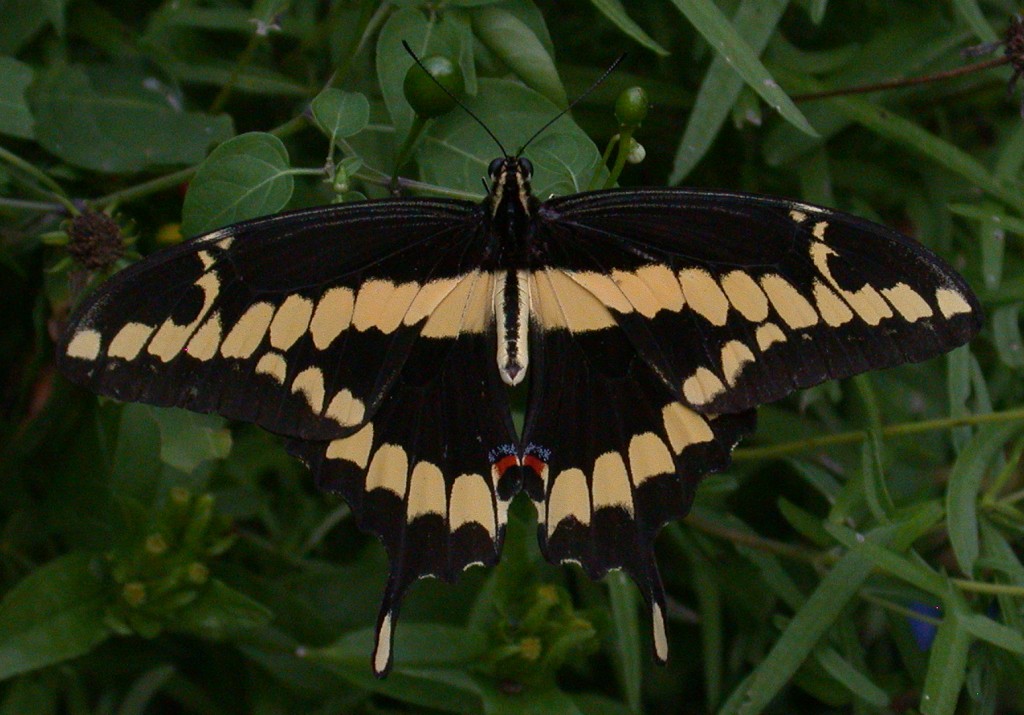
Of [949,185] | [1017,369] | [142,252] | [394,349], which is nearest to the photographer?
[394,349]

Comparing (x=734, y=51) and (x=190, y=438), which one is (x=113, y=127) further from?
(x=734, y=51)

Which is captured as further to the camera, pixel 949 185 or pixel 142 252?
pixel 949 185

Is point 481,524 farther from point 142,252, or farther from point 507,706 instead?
point 142,252

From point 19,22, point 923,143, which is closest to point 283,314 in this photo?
point 19,22

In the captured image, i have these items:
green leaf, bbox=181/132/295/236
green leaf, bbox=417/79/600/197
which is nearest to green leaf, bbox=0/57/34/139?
green leaf, bbox=181/132/295/236

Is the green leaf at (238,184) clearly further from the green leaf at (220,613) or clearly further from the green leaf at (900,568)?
the green leaf at (900,568)

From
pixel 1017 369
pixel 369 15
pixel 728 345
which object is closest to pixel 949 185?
pixel 1017 369

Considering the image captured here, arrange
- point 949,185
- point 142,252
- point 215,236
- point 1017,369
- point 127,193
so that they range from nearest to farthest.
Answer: point 215,236 < point 127,193 < point 142,252 < point 1017,369 < point 949,185

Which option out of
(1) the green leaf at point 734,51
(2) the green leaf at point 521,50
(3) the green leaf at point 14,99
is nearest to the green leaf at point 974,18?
(1) the green leaf at point 734,51
